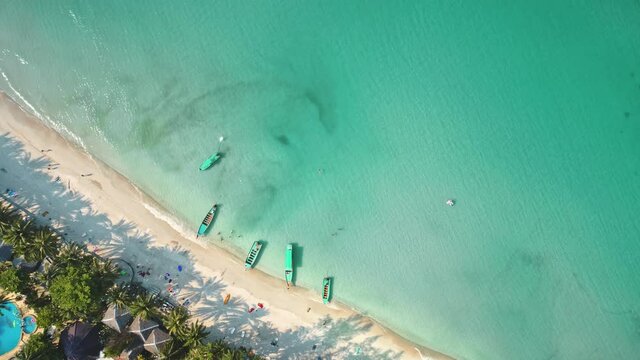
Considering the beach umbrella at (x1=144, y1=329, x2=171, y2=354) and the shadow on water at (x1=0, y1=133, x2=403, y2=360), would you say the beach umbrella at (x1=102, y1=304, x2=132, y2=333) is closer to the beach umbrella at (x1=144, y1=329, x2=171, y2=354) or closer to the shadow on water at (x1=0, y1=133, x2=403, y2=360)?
the beach umbrella at (x1=144, y1=329, x2=171, y2=354)

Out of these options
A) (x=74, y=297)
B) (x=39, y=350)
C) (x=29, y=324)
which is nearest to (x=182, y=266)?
(x=74, y=297)

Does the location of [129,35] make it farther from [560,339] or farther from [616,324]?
[616,324]

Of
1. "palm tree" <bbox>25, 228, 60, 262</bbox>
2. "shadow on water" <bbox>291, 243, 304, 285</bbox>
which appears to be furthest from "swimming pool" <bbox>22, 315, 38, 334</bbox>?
"shadow on water" <bbox>291, 243, 304, 285</bbox>

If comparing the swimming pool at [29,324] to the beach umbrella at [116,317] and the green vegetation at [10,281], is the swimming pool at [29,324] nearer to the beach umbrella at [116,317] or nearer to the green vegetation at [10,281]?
the green vegetation at [10,281]

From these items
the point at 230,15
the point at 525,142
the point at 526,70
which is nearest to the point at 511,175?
the point at 525,142

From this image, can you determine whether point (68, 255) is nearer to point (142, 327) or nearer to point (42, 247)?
point (42, 247)

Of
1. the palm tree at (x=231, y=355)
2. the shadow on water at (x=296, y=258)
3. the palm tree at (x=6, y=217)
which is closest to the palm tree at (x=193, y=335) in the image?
the palm tree at (x=231, y=355)
